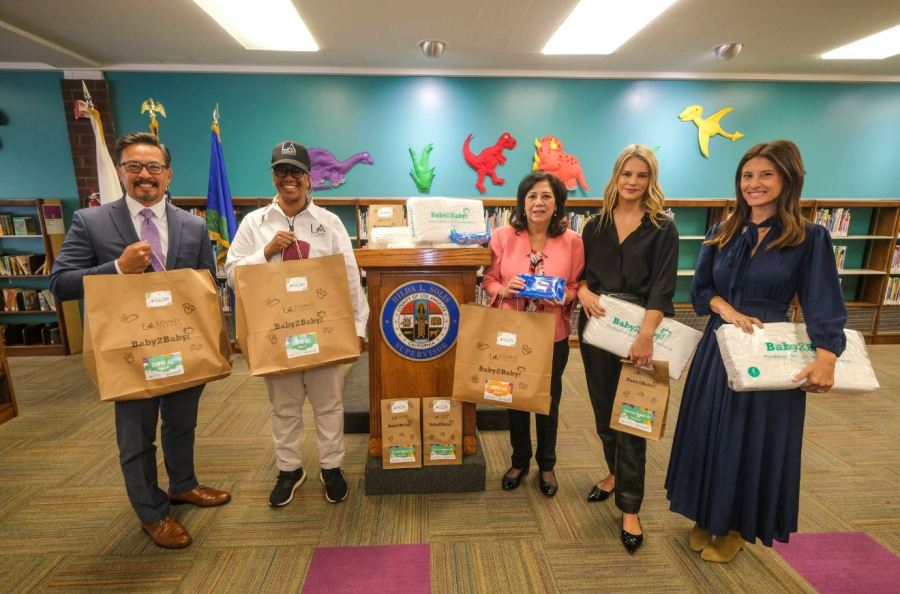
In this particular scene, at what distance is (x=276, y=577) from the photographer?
163 cm

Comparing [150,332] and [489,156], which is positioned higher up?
[489,156]

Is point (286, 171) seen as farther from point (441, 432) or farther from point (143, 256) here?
point (441, 432)

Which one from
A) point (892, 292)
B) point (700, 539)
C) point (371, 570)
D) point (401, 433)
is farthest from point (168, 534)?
point (892, 292)

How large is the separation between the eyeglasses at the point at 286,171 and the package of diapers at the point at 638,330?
4.32 ft

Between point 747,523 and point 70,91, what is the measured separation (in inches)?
243

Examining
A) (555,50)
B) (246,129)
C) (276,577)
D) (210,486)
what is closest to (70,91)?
(246,129)

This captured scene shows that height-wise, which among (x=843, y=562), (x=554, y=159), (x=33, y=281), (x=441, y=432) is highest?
(x=554, y=159)

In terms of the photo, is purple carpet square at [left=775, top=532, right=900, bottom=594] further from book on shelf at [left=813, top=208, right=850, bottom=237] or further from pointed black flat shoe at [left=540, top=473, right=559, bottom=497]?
book on shelf at [left=813, top=208, right=850, bottom=237]

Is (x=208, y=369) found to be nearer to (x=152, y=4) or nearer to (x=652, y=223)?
(x=652, y=223)

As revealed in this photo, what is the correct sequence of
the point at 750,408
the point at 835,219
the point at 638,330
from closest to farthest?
1. the point at 750,408
2. the point at 638,330
3. the point at 835,219

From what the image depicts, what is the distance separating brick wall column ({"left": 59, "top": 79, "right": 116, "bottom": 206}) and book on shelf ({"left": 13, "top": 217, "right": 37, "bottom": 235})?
0.48m

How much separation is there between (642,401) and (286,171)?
1.68 metres

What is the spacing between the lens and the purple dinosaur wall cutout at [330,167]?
14.6 ft

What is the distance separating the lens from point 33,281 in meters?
4.48
